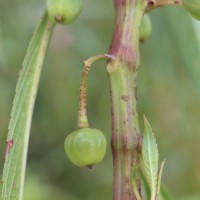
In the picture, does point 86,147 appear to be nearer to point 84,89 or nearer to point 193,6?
point 84,89

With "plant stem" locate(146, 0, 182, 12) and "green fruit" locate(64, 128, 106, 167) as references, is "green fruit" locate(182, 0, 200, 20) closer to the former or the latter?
"plant stem" locate(146, 0, 182, 12)

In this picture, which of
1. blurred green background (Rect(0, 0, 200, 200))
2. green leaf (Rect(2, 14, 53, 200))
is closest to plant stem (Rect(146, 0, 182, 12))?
green leaf (Rect(2, 14, 53, 200))

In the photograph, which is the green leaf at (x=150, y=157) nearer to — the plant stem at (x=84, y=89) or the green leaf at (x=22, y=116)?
the plant stem at (x=84, y=89)

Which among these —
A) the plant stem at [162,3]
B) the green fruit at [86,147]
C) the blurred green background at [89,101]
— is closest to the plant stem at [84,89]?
the green fruit at [86,147]

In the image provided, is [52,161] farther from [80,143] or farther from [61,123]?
[80,143]

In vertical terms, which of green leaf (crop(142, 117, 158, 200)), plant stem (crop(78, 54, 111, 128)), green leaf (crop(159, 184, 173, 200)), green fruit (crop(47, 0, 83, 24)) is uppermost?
green fruit (crop(47, 0, 83, 24))

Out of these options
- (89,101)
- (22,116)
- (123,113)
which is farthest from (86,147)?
(89,101)

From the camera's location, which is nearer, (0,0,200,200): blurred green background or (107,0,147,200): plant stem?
(107,0,147,200): plant stem
